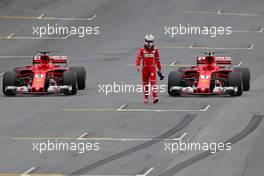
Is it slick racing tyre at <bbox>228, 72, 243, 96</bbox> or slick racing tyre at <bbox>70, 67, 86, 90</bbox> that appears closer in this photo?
slick racing tyre at <bbox>228, 72, 243, 96</bbox>

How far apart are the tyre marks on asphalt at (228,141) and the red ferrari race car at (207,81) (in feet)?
15.4

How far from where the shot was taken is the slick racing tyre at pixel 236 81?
41969 millimetres

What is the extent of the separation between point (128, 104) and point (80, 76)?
14.0ft

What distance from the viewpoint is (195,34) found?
202 ft

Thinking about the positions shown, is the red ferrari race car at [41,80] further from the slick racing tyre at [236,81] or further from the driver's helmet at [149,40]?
the slick racing tyre at [236,81]

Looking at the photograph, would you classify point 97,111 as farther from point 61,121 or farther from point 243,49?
point 243,49

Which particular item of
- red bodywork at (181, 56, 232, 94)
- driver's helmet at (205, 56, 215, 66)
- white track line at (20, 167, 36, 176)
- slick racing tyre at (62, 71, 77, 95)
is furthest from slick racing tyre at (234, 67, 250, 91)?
white track line at (20, 167, 36, 176)

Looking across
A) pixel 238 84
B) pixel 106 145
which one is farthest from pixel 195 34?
pixel 106 145

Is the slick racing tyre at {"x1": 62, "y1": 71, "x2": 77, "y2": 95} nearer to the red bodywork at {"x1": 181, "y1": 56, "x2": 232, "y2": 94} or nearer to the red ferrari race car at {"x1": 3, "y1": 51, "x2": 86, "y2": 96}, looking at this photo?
the red ferrari race car at {"x1": 3, "y1": 51, "x2": 86, "y2": 96}

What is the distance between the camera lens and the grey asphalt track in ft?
98.3

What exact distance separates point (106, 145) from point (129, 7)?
118 feet

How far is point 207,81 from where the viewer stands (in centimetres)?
4231

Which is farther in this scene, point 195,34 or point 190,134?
point 195,34

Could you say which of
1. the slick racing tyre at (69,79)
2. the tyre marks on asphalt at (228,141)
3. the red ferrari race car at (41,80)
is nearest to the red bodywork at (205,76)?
the slick racing tyre at (69,79)
